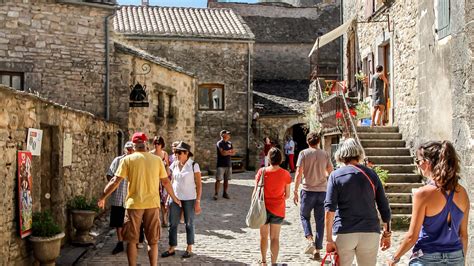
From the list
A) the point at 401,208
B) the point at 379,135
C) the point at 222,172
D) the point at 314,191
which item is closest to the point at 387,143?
the point at 379,135

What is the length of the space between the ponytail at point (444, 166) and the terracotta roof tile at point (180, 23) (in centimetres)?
2033

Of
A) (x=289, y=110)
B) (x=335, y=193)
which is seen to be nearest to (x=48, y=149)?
(x=335, y=193)

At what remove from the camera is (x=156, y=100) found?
668 inches

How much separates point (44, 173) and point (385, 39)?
9.28 metres

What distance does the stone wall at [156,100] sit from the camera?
1364 cm

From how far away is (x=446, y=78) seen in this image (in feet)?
29.2

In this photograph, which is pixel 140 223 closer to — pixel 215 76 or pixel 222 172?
pixel 222 172

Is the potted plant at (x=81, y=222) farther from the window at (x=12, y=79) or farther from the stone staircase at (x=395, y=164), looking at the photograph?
the window at (x=12, y=79)

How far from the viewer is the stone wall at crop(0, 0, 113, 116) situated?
471 inches

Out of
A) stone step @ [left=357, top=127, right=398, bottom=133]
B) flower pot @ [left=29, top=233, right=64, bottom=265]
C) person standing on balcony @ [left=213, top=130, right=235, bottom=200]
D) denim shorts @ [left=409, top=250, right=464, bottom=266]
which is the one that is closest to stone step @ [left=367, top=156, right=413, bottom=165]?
stone step @ [left=357, top=127, right=398, bottom=133]

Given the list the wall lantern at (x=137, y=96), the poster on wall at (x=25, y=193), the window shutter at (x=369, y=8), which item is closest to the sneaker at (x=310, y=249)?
the poster on wall at (x=25, y=193)

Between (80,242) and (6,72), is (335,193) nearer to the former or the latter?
(80,242)

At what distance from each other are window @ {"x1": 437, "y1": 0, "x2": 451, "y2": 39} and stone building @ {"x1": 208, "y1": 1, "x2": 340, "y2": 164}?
55.6 ft

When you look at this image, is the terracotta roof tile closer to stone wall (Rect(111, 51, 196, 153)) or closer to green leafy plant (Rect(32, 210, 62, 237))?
stone wall (Rect(111, 51, 196, 153))
